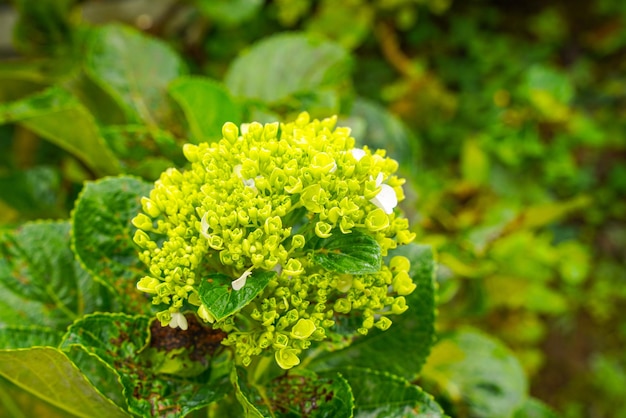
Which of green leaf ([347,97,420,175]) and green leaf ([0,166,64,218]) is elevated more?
green leaf ([347,97,420,175])

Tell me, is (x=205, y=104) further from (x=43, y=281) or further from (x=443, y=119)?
(x=443, y=119)

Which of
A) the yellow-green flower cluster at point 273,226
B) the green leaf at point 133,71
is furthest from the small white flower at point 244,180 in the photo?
the green leaf at point 133,71

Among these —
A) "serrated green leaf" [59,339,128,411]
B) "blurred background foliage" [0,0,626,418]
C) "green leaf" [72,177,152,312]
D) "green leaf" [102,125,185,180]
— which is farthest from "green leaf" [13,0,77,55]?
"serrated green leaf" [59,339,128,411]

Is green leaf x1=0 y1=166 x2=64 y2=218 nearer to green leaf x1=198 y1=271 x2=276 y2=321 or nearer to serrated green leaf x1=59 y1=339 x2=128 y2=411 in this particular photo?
serrated green leaf x1=59 y1=339 x2=128 y2=411

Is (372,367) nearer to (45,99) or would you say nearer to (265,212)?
(265,212)

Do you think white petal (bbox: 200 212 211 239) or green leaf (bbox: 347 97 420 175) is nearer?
white petal (bbox: 200 212 211 239)

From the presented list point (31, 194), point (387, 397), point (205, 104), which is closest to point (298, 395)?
point (387, 397)
